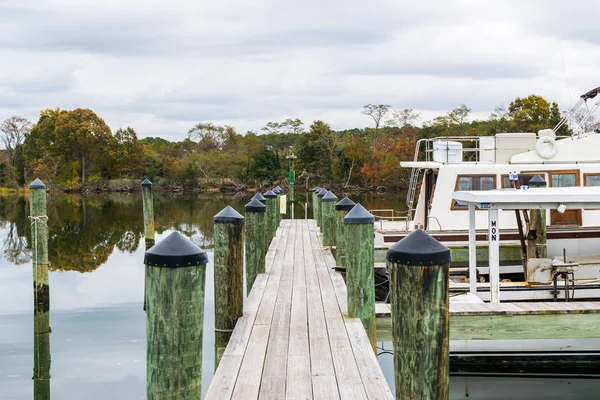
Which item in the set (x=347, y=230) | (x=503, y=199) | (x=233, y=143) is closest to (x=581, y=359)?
(x=503, y=199)

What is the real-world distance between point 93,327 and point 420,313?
12.0 meters

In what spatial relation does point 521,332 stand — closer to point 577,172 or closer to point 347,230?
point 347,230

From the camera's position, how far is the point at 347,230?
7.54m

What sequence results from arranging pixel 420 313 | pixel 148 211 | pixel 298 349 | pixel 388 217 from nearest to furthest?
pixel 420 313 < pixel 298 349 < pixel 388 217 < pixel 148 211

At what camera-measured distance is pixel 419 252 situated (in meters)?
3.92

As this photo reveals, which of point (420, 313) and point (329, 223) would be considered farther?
point (329, 223)

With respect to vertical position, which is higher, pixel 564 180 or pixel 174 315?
pixel 564 180

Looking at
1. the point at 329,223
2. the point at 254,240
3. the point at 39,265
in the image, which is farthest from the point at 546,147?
the point at 39,265

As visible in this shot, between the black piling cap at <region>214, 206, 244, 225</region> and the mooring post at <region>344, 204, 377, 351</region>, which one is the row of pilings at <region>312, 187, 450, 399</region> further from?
the black piling cap at <region>214, 206, 244, 225</region>

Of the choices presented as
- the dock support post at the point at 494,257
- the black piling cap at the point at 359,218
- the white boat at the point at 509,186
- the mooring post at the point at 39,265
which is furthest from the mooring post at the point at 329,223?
the black piling cap at the point at 359,218

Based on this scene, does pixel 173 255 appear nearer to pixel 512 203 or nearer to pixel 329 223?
pixel 512 203

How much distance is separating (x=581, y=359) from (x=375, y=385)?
674cm

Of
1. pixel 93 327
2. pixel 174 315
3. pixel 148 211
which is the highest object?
pixel 148 211

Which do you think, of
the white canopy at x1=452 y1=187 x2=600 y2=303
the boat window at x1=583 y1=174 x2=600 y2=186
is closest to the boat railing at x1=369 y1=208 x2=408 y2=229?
the white canopy at x1=452 y1=187 x2=600 y2=303
